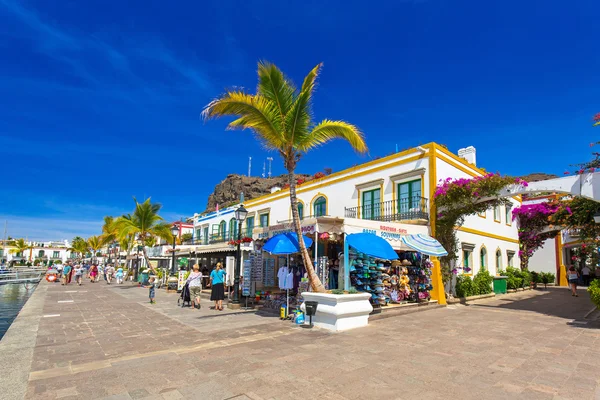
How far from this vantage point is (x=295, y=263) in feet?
38.8

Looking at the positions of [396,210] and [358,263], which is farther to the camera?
[396,210]

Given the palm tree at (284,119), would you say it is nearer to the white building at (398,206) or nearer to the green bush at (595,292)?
the white building at (398,206)

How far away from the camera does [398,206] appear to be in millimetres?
15984

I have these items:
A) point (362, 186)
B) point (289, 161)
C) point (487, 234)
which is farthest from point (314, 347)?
point (487, 234)

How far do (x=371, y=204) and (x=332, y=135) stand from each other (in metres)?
8.19

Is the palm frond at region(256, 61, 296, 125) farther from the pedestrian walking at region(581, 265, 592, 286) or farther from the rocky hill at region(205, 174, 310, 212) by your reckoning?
the rocky hill at region(205, 174, 310, 212)

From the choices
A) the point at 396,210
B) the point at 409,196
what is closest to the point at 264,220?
the point at 396,210

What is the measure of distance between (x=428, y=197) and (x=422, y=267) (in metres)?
3.20

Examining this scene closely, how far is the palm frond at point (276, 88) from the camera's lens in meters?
9.21

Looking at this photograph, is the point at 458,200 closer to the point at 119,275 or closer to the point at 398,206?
the point at 398,206

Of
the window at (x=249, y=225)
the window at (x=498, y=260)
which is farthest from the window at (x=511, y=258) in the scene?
the window at (x=249, y=225)

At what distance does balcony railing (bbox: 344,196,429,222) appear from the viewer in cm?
1477

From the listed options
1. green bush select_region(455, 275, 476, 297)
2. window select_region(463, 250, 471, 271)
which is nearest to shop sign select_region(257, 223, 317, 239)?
green bush select_region(455, 275, 476, 297)

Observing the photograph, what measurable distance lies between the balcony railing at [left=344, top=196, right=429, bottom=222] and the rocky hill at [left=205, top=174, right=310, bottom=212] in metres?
47.8
